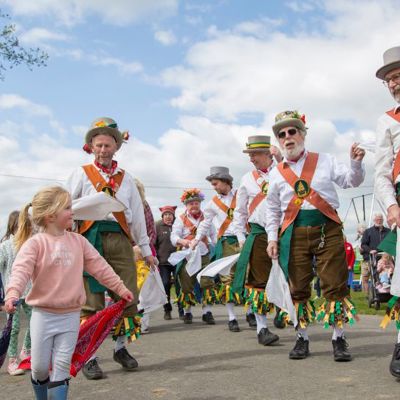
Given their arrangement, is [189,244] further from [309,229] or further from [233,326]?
[309,229]

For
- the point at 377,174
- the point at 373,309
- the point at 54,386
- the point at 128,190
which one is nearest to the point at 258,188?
the point at 128,190

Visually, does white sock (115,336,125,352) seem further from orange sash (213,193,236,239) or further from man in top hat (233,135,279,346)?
orange sash (213,193,236,239)

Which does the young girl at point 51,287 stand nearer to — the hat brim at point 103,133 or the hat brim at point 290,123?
the hat brim at point 103,133

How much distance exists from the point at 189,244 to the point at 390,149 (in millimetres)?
5775

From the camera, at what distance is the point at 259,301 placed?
6.82 metres

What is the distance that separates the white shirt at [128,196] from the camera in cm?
543

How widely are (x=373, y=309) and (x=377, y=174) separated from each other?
756 centimetres

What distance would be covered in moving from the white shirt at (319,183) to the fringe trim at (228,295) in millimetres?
2563

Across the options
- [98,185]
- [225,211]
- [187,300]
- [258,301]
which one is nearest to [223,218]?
[225,211]

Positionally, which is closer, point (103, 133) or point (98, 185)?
point (98, 185)

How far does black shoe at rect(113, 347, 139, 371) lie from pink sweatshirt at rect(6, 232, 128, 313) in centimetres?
178

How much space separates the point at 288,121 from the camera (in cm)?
586

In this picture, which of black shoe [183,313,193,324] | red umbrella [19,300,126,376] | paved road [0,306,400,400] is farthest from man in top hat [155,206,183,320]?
red umbrella [19,300,126,376]

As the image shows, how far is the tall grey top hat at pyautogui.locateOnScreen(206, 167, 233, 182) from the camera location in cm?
902
